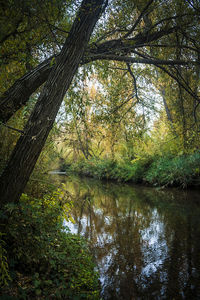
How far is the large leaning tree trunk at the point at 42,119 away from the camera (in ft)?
9.52

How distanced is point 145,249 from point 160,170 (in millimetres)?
10163

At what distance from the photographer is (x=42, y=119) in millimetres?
3008

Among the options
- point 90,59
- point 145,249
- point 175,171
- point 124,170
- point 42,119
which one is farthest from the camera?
point 124,170

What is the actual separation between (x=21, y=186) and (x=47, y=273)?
1.18 meters

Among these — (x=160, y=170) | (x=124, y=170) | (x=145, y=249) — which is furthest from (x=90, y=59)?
(x=124, y=170)

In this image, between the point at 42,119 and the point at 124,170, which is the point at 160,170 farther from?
the point at 42,119

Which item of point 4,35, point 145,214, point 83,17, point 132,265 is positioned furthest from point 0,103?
point 145,214

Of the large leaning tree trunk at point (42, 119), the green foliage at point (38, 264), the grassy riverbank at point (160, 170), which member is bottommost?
the green foliage at point (38, 264)

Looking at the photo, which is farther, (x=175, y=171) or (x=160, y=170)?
(x=160, y=170)

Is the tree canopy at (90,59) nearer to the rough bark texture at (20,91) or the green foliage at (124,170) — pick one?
the rough bark texture at (20,91)

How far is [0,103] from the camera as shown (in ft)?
11.4

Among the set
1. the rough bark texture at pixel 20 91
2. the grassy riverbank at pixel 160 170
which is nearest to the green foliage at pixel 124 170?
the grassy riverbank at pixel 160 170

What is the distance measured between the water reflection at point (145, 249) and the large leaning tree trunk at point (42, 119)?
0.99m

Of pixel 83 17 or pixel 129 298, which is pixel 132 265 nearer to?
pixel 129 298
